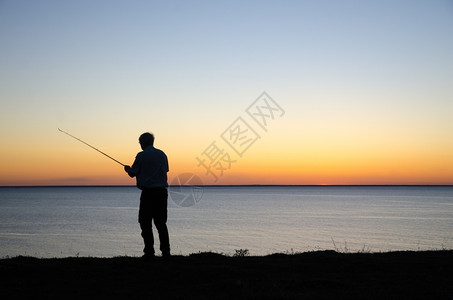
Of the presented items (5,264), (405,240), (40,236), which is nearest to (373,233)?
(405,240)

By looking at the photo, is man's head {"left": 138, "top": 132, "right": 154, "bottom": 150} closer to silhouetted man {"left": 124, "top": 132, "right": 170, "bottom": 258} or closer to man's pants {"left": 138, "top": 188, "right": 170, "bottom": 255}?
silhouetted man {"left": 124, "top": 132, "right": 170, "bottom": 258}

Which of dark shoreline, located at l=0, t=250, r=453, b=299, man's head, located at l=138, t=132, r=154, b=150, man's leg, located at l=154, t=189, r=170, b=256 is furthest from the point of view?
man's head, located at l=138, t=132, r=154, b=150

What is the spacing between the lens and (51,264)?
30.9ft

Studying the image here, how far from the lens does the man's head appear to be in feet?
33.1

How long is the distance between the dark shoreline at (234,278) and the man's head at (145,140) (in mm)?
2302

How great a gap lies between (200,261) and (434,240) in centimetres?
3150

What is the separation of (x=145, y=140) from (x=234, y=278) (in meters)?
3.55

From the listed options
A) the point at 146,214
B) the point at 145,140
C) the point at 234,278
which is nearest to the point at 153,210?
the point at 146,214

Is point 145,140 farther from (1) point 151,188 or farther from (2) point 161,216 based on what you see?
(2) point 161,216

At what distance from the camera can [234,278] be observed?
26.2 feet

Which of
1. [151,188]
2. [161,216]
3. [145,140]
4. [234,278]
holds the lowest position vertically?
[234,278]

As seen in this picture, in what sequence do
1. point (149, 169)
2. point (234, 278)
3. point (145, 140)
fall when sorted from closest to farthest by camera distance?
point (234, 278) → point (149, 169) → point (145, 140)

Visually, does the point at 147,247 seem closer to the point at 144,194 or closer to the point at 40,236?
the point at 144,194

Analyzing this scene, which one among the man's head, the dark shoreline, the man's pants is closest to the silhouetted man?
the man's pants
